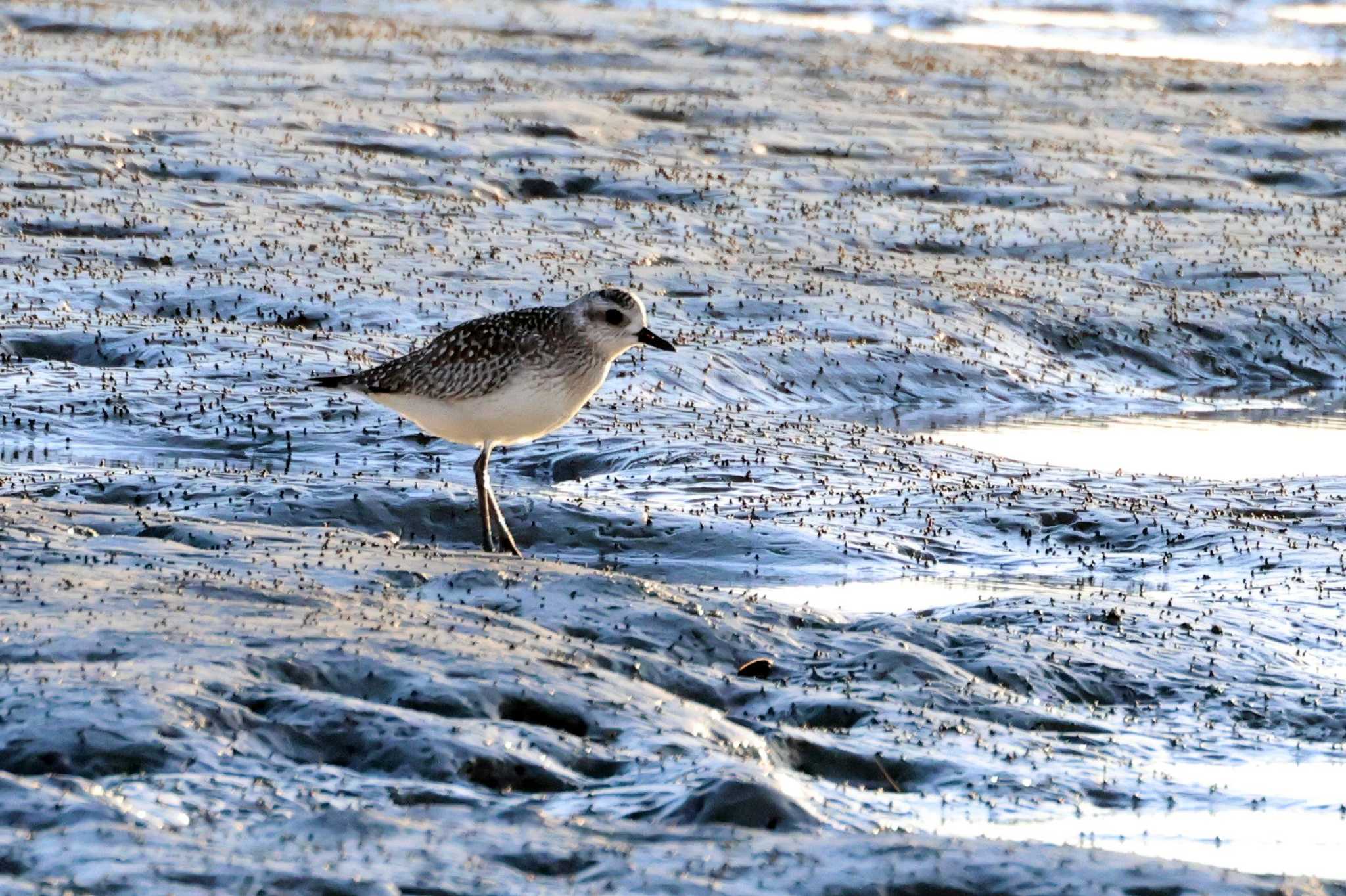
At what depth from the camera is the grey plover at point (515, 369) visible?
10117mm

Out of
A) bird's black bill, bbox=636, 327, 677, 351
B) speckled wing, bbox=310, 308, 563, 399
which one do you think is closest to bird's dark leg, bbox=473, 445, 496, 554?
speckled wing, bbox=310, 308, 563, 399

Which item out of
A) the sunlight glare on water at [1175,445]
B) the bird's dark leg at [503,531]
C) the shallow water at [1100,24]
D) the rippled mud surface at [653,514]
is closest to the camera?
the rippled mud surface at [653,514]

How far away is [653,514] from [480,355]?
2.05 meters

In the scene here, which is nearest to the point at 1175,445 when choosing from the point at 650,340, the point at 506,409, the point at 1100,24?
the point at 650,340

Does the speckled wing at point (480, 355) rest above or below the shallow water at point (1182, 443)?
above

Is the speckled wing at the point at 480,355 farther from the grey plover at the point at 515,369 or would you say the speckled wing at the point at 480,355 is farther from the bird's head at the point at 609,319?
the bird's head at the point at 609,319

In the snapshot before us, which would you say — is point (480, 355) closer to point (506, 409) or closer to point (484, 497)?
point (506, 409)

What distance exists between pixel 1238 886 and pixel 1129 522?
6.47 meters

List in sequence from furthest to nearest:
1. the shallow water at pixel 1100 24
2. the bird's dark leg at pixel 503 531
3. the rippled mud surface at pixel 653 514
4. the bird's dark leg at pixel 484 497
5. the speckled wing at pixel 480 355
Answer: the shallow water at pixel 1100 24 < the bird's dark leg at pixel 484 497 < the bird's dark leg at pixel 503 531 < the speckled wing at pixel 480 355 < the rippled mud surface at pixel 653 514

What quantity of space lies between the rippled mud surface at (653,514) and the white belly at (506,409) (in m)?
0.68

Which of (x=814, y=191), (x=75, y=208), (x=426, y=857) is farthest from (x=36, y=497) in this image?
(x=814, y=191)

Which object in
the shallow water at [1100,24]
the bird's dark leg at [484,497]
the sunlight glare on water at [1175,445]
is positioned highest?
the shallow water at [1100,24]

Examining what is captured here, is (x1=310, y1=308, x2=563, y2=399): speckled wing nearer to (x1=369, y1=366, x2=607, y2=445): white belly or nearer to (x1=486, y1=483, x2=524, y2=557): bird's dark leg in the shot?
(x1=369, y1=366, x2=607, y2=445): white belly

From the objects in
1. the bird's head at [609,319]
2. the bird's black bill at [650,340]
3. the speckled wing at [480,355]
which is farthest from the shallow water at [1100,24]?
the speckled wing at [480,355]
